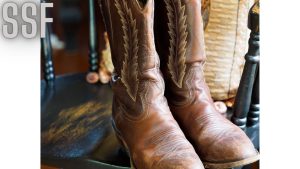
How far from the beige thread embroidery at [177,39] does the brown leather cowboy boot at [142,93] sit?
5 cm

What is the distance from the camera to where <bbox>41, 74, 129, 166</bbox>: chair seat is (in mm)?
906

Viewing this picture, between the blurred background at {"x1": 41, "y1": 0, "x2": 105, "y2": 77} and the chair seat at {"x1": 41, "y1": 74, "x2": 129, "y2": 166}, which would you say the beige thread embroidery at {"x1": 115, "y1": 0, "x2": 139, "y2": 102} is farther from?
the blurred background at {"x1": 41, "y1": 0, "x2": 105, "y2": 77}

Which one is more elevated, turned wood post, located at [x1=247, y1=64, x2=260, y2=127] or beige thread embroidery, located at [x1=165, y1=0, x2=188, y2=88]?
beige thread embroidery, located at [x1=165, y1=0, x2=188, y2=88]

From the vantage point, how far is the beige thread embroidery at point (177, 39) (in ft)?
2.59

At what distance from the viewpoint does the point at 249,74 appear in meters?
0.91

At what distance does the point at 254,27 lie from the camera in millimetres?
866

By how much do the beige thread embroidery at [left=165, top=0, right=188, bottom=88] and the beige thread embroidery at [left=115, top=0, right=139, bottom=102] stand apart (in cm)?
9

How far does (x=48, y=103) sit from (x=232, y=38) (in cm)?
54

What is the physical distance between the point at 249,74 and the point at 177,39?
21 centimetres

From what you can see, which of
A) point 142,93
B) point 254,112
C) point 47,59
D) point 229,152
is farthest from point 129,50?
point 47,59

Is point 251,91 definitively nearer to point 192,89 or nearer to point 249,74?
point 249,74

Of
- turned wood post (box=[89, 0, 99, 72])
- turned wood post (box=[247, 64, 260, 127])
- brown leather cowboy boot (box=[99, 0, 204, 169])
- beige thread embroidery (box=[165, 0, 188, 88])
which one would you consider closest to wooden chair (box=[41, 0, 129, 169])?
turned wood post (box=[89, 0, 99, 72])
